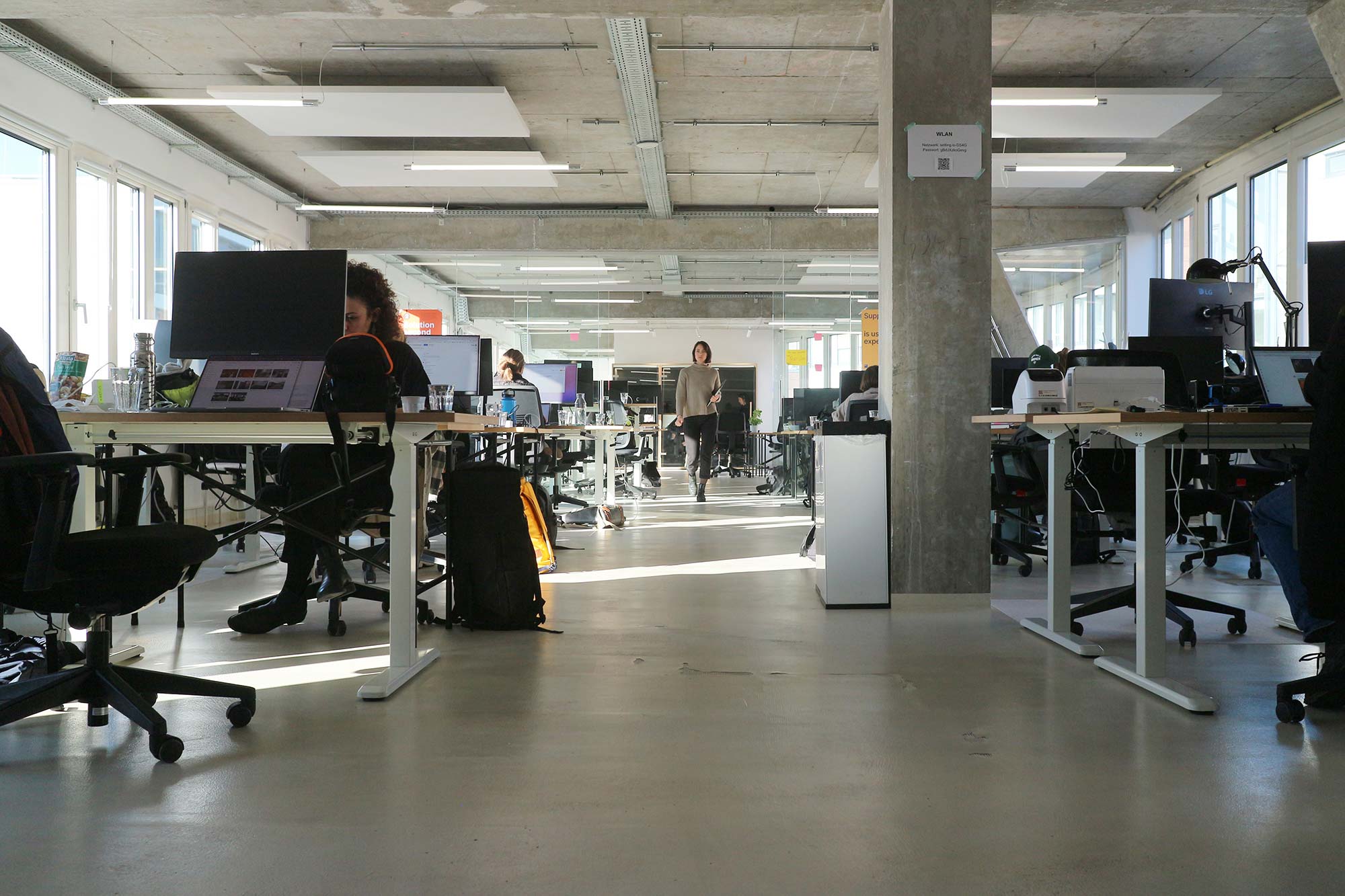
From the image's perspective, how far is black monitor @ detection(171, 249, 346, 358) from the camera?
3193 mm

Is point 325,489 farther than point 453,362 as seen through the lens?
No

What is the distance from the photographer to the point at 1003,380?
523 centimetres

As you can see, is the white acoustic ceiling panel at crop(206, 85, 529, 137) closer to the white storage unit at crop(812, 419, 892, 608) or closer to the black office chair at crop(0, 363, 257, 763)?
the white storage unit at crop(812, 419, 892, 608)

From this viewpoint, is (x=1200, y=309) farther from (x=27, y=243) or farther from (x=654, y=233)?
(x=654, y=233)

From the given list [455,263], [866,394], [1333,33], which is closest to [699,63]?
[866,394]

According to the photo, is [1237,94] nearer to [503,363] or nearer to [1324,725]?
[503,363]

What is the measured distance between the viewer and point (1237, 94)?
7.76m

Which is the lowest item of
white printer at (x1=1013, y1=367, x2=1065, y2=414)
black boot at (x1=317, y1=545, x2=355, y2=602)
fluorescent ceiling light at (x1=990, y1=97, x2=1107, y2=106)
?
black boot at (x1=317, y1=545, x2=355, y2=602)

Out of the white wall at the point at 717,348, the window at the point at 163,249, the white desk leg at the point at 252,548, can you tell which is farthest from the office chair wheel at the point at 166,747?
the white wall at the point at 717,348

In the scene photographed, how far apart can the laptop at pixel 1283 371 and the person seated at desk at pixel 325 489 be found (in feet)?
9.95

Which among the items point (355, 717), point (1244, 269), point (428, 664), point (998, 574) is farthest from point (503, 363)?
point (1244, 269)

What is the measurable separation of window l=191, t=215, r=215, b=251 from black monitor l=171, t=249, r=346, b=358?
6836mm

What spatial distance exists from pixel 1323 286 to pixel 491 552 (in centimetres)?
309

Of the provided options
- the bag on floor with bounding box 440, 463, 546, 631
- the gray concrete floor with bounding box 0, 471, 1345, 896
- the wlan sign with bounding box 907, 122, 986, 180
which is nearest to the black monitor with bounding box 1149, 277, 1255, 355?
the wlan sign with bounding box 907, 122, 986, 180
